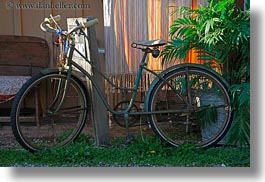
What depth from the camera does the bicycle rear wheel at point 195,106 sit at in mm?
3779

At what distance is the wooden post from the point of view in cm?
380

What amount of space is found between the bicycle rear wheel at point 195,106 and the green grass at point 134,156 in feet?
0.37

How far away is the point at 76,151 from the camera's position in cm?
365

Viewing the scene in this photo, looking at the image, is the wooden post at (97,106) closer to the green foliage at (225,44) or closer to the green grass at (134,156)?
the green grass at (134,156)

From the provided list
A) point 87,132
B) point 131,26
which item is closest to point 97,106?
point 87,132

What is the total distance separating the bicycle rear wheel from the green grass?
4.4 inches

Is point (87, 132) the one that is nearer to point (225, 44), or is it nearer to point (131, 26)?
point (131, 26)

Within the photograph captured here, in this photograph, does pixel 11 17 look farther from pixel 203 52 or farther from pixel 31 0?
pixel 203 52

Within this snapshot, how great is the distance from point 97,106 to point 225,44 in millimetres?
1055

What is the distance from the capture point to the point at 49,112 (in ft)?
12.1

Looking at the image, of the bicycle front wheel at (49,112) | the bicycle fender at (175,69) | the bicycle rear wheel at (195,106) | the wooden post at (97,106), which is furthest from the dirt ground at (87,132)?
the bicycle fender at (175,69)

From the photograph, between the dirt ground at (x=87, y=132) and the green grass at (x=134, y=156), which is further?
the dirt ground at (x=87, y=132)

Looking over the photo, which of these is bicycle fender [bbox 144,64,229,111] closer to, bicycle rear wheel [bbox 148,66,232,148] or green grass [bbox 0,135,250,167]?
bicycle rear wheel [bbox 148,66,232,148]

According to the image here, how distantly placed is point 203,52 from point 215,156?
823mm
